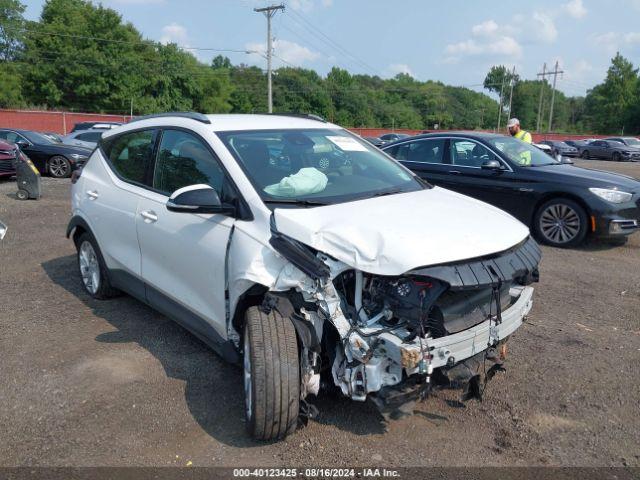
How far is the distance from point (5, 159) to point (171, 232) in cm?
1256

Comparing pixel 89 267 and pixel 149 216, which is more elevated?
pixel 149 216

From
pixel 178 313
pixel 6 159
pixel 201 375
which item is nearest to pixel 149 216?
pixel 178 313

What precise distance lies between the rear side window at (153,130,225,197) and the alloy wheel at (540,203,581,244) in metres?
5.62

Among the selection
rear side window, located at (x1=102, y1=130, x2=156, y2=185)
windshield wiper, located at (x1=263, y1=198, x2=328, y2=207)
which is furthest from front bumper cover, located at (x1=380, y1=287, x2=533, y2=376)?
rear side window, located at (x1=102, y1=130, x2=156, y2=185)

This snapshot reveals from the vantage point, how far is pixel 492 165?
8.02m

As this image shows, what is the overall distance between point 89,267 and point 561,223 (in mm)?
6117

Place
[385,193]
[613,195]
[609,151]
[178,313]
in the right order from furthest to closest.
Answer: [609,151] < [613,195] < [178,313] < [385,193]

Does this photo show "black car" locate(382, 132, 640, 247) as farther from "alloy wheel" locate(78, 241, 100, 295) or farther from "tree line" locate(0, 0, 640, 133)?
"tree line" locate(0, 0, 640, 133)

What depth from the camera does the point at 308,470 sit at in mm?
2818

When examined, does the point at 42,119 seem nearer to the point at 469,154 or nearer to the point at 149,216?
the point at 469,154

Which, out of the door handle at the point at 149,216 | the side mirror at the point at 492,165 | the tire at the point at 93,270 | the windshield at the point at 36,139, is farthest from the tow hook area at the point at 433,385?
the windshield at the point at 36,139

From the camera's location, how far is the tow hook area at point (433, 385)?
111 inches

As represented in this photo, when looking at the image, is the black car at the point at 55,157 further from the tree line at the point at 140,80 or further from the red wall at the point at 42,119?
the tree line at the point at 140,80

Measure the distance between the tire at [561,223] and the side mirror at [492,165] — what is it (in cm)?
85
